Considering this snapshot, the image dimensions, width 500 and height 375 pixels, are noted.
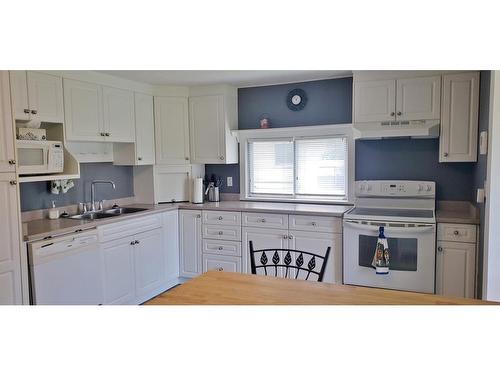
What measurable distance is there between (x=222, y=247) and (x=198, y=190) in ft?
2.35

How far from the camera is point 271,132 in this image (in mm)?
4191

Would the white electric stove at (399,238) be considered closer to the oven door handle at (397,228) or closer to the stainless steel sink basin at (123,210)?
the oven door handle at (397,228)

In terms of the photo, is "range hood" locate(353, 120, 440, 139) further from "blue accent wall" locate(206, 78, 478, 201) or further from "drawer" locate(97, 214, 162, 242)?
"drawer" locate(97, 214, 162, 242)

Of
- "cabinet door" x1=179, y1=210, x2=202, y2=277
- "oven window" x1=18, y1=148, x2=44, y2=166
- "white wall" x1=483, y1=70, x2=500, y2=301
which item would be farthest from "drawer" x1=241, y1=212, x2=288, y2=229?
"oven window" x1=18, y1=148, x2=44, y2=166

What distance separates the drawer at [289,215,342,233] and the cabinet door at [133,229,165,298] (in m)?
1.33

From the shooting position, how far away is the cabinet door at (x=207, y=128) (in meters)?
4.19

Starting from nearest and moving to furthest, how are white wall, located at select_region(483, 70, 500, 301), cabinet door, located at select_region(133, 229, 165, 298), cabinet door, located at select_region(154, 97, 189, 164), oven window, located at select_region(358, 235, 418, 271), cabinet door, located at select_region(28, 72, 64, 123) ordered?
1. white wall, located at select_region(483, 70, 500, 301)
2. cabinet door, located at select_region(28, 72, 64, 123)
3. oven window, located at select_region(358, 235, 418, 271)
4. cabinet door, located at select_region(133, 229, 165, 298)
5. cabinet door, located at select_region(154, 97, 189, 164)

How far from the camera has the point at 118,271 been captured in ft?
10.9

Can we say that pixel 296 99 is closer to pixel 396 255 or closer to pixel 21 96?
pixel 396 255

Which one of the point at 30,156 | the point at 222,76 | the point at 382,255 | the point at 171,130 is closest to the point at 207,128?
the point at 171,130

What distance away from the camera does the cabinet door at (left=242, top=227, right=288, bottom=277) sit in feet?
11.9

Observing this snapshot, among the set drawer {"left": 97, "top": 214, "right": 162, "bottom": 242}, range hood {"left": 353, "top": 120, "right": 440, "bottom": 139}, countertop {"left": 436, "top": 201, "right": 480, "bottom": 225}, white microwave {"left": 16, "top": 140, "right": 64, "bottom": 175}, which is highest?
range hood {"left": 353, "top": 120, "right": 440, "bottom": 139}
